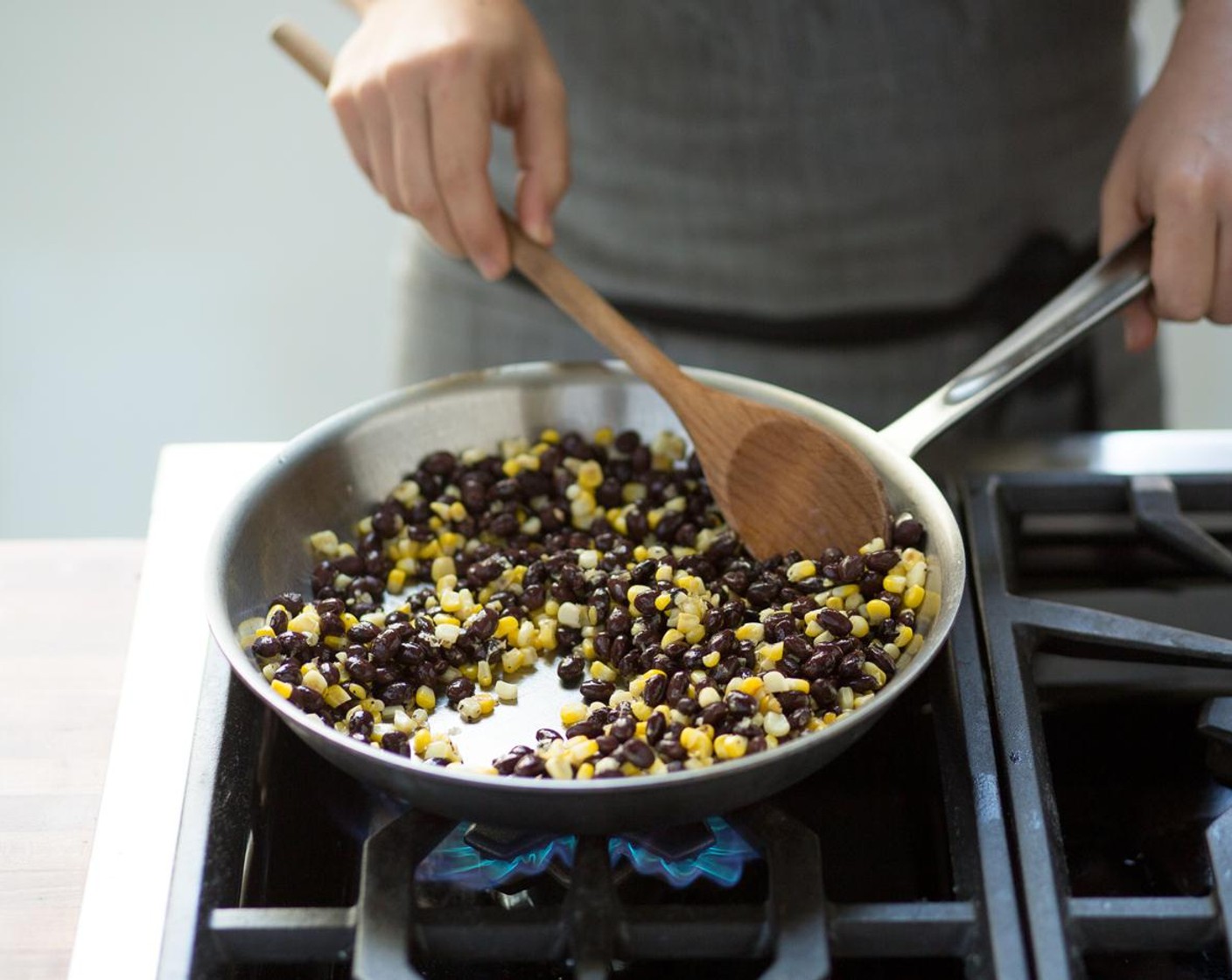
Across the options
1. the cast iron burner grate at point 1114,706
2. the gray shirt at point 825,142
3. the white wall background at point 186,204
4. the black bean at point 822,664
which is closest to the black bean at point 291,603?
the black bean at point 822,664

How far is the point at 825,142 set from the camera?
138 cm

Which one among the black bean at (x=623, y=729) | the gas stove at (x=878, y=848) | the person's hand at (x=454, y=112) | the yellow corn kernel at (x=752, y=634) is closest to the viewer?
the gas stove at (x=878, y=848)

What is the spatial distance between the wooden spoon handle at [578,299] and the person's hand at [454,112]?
0.02 meters

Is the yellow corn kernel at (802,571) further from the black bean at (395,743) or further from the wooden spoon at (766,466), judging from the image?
the black bean at (395,743)

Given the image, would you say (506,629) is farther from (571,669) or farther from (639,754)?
(639,754)

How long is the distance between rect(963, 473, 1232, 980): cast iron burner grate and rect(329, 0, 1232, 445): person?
19cm

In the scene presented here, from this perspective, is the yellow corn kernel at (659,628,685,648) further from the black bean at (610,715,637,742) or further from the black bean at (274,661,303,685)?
the black bean at (274,661,303,685)

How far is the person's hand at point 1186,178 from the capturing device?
1048mm

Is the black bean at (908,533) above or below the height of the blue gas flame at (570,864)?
above

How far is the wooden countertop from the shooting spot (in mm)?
827

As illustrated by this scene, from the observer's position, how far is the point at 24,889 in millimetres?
843

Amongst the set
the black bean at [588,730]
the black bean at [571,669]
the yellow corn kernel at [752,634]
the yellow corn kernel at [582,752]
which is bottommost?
the black bean at [571,669]

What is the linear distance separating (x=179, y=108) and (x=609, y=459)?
2.09 metres

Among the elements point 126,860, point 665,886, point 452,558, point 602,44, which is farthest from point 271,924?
point 602,44
